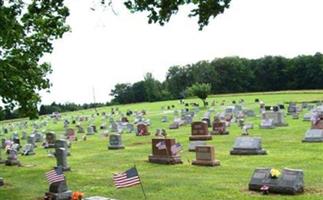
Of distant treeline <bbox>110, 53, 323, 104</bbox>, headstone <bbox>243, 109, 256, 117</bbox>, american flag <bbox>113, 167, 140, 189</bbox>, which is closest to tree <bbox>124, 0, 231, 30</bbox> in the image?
american flag <bbox>113, 167, 140, 189</bbox>

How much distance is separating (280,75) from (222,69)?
45.8ft

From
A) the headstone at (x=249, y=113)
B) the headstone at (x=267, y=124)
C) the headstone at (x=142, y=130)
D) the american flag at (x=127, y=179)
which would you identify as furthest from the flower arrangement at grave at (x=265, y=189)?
the headstone at (x=249, y=113)

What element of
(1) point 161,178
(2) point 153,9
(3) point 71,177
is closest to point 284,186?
(1) point 161,178

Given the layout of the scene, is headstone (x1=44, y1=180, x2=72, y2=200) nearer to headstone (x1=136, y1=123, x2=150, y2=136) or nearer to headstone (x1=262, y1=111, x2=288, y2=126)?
headstone (x1=262, y1=111, x2=288, y2=126)

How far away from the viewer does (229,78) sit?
118 metres

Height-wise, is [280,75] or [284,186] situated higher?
[280,75]

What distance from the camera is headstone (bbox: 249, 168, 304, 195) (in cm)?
1462

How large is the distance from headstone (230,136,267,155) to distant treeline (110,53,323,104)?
276ft

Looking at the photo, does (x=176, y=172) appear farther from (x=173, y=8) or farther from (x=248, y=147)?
(x=173, y=8)

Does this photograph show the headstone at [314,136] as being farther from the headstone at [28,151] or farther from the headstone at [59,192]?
the headstone at [28,151]

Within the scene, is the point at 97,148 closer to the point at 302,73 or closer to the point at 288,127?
the point at 288,127

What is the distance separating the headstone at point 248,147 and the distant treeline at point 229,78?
8421 cm

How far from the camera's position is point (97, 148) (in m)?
32.8

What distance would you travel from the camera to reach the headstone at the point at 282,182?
1462 cm
